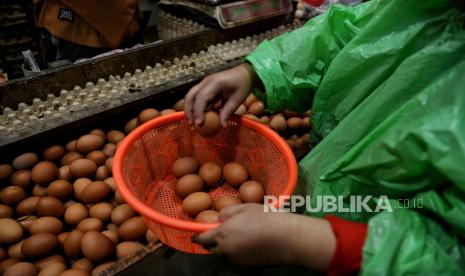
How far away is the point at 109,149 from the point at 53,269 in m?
0.56

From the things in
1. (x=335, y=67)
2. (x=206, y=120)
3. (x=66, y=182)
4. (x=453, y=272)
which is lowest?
(x=66, y=182)

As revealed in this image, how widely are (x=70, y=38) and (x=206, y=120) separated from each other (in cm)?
155

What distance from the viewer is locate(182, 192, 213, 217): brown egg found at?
1083 mm

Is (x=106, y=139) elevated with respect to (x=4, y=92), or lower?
lower

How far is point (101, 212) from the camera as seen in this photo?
4.11 ft

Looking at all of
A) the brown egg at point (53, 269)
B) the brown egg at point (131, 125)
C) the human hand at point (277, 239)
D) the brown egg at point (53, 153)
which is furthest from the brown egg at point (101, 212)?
the human hand at point (277, 239)

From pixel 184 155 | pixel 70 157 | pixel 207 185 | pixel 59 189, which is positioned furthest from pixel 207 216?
pixel 70 157

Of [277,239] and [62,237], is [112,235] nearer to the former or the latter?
[62,237]

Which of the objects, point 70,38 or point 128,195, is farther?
point 70,38

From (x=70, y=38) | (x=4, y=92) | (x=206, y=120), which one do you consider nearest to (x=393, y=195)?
(x=206, y=120)

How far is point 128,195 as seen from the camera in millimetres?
827

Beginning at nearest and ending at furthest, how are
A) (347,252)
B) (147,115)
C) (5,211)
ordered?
1. (347,252)
2. (5,211)
3. (147,115)

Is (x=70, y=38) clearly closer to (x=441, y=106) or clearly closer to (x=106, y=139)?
(x=106, y=139)

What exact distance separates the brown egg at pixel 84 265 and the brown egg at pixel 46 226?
0.16 metres
